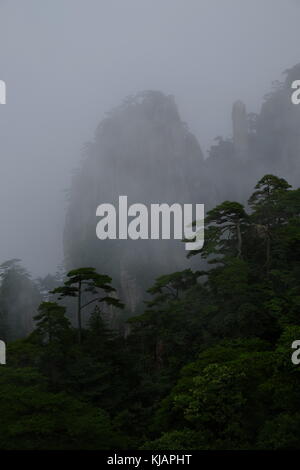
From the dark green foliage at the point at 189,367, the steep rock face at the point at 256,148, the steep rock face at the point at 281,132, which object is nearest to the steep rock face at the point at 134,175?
the steep rock face at the point at 256,148

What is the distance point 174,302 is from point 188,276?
11.5 ft

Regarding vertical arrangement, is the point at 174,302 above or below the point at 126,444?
above

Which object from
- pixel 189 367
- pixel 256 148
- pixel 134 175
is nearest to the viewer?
pixel 189 367

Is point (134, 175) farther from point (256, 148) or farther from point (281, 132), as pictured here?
point (281, 132)

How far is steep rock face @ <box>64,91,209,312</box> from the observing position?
61.5 meters

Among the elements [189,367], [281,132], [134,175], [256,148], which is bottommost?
[189,367]

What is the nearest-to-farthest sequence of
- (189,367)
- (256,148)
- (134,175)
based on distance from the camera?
1. (189,367)
2. (134,175)
3. (256,148)

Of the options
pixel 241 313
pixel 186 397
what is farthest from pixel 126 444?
pixel 241 313

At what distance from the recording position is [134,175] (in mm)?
66562

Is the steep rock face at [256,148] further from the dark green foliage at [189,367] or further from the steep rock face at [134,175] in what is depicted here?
the dark green foliage at [189,367]

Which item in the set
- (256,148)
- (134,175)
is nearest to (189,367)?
(134,175)

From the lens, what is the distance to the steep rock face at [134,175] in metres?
61.5

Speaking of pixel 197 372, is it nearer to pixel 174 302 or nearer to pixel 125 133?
pixel 174 302

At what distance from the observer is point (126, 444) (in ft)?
50.5
